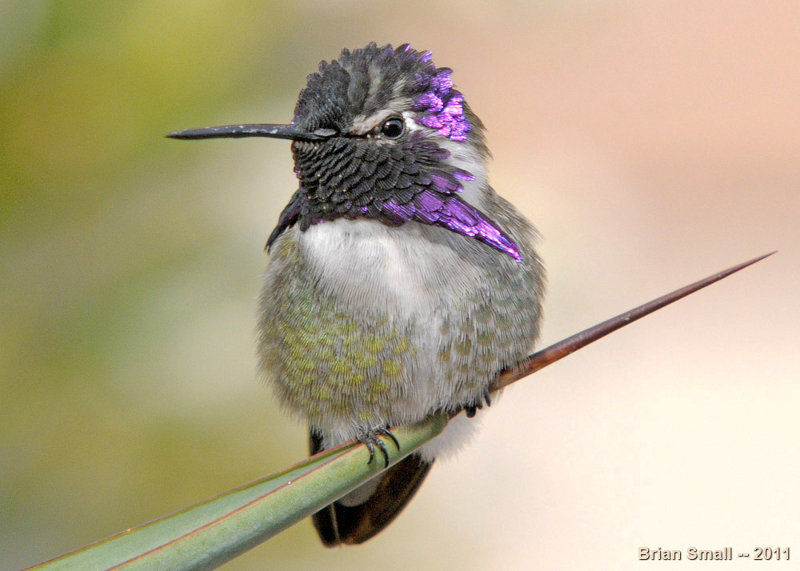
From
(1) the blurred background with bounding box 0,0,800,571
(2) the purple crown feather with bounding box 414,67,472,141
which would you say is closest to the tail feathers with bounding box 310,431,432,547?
(1) the blurred background with bounding box 0,0,800,571

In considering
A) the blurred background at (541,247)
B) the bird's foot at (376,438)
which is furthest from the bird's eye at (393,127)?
the blurred background at (541,247)

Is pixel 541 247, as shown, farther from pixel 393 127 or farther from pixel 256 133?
pixel 256 133

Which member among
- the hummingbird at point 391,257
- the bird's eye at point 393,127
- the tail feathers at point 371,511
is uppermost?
the bird's eye at point 393,127

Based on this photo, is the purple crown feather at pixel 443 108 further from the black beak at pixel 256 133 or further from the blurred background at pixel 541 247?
the blurred background at pixel 541 247

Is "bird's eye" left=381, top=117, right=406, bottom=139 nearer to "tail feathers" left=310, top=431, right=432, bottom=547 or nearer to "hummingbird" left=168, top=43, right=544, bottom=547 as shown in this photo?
"hummingbird" left=168, top=43, right=544, bottom=547

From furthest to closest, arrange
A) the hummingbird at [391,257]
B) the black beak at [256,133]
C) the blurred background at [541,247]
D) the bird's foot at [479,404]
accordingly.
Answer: the blurred background at [541,247] < the bird's foot at [479,404] < the hummingbird at [391,257] < the black beak at [256,133]

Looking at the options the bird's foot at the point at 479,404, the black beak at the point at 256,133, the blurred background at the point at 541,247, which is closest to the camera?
the black beak at the point at 256,133

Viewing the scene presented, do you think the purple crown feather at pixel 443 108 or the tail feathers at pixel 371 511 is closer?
the purple crown feather at pixel 443 108

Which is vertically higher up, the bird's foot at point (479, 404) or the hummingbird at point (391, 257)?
the hummingbird at point (391, 257)
